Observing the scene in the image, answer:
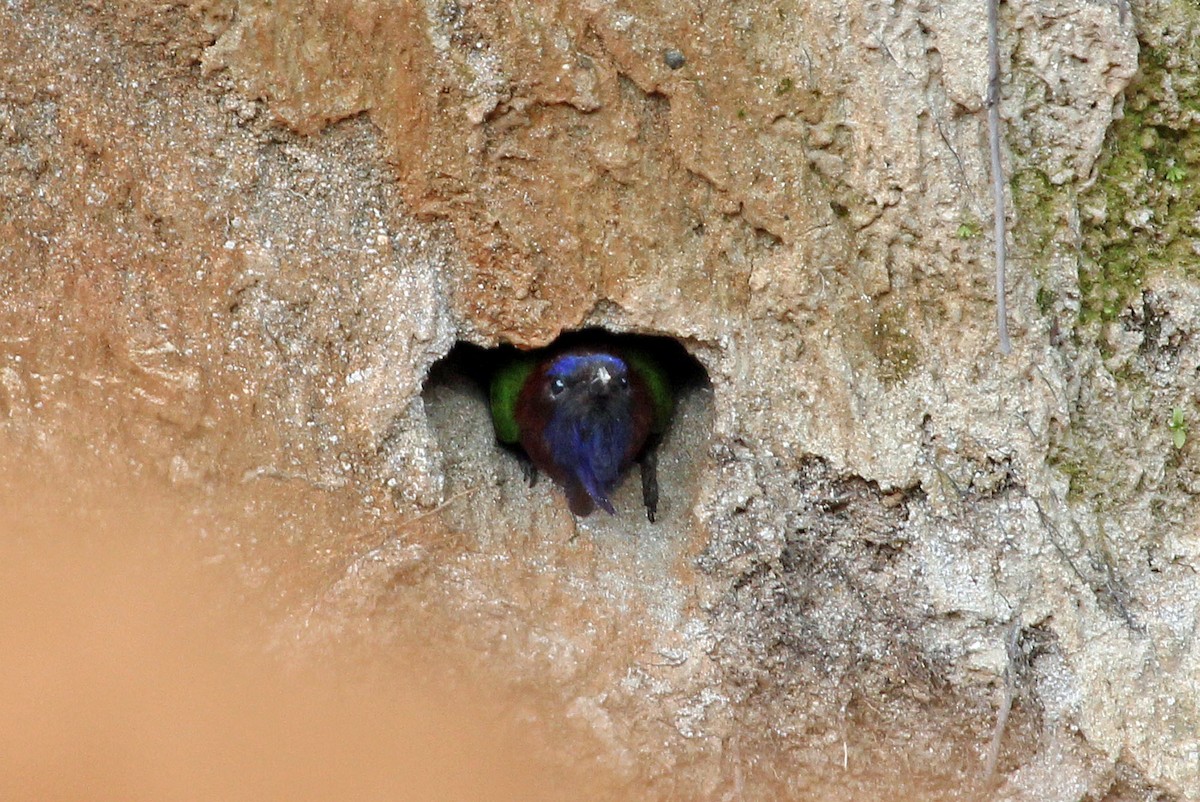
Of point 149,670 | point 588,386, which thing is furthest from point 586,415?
point 149,670

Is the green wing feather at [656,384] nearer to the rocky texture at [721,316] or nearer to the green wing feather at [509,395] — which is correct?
the green wing feather at [509,395]

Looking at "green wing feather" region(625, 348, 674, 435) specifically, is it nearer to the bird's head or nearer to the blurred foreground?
the bird's head

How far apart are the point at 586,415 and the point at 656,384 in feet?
1.44

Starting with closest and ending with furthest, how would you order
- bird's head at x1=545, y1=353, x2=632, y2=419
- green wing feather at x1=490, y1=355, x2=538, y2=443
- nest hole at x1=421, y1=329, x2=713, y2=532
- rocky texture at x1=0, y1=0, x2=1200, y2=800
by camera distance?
rocky texture at x1=0, y1=0, x2=1200, y2=800 < nest hole at x1=421, y1=329, x2=713, y2=532 < bird's head at x1=545, y1=353, x2=632, y2=419 < green wing feather at x1=490, y1=355, x2=538, y2=443

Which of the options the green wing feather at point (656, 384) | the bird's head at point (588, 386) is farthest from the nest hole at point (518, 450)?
the bird's head at point (588, 386)

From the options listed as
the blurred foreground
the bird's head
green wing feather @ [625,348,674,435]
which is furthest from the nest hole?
the blurred foreground

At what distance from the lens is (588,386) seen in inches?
184

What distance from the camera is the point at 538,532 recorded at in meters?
4.45

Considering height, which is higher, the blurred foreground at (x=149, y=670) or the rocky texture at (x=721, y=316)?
the rocky texture at (x=721, y=316)

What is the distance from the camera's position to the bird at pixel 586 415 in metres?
4.68

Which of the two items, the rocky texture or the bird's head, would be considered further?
the bird's head

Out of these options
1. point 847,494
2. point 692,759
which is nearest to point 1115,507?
point 847,494

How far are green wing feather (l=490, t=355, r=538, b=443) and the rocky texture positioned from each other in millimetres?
705

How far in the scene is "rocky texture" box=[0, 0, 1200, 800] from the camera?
3.80 metres
